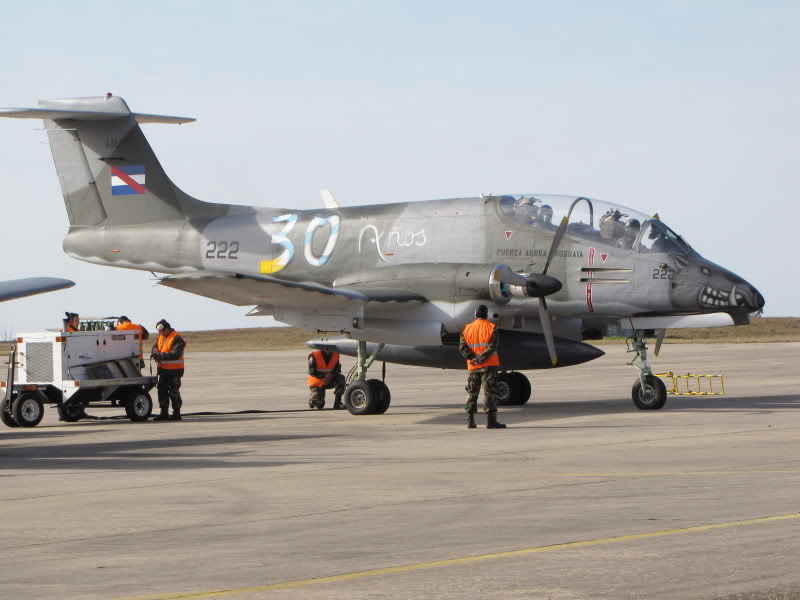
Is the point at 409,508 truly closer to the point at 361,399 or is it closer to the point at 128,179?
the point at 361,399

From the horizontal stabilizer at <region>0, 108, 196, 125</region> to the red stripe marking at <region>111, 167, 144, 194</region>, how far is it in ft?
3.50

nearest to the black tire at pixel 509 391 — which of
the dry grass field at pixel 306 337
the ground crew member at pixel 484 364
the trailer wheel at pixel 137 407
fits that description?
the ground crew member at pixel 484 364

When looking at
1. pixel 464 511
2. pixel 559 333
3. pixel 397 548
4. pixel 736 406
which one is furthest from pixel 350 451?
pixel 736 406

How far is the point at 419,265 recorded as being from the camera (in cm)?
2031

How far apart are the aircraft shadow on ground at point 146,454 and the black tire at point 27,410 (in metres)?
3.59

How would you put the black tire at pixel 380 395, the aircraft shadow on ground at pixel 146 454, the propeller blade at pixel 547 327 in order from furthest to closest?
the black tire at pixel 380 395 → the propeller blade at pixel 547 327 → the aircraft shadow on ground at pixel 146 454

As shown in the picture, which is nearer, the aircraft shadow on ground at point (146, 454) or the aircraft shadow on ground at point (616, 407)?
the aircraft shadow on ground at point (146, 454)

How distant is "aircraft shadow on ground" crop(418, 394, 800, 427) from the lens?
63.1ft

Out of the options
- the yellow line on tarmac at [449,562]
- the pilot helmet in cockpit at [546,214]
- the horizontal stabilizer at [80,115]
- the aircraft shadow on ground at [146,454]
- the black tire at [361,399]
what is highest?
the horizontal stabilizer at [80,115]

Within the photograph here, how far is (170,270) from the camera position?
2377 cm

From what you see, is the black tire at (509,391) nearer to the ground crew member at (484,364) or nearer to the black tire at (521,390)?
the black tire at (521,390)

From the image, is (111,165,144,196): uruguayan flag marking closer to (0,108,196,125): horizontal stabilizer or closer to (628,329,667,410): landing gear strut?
(0,108,196,125): horizontal stabilizer

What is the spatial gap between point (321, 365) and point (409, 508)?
45.2 feet

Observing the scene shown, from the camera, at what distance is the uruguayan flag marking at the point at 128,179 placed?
79.2 feet
